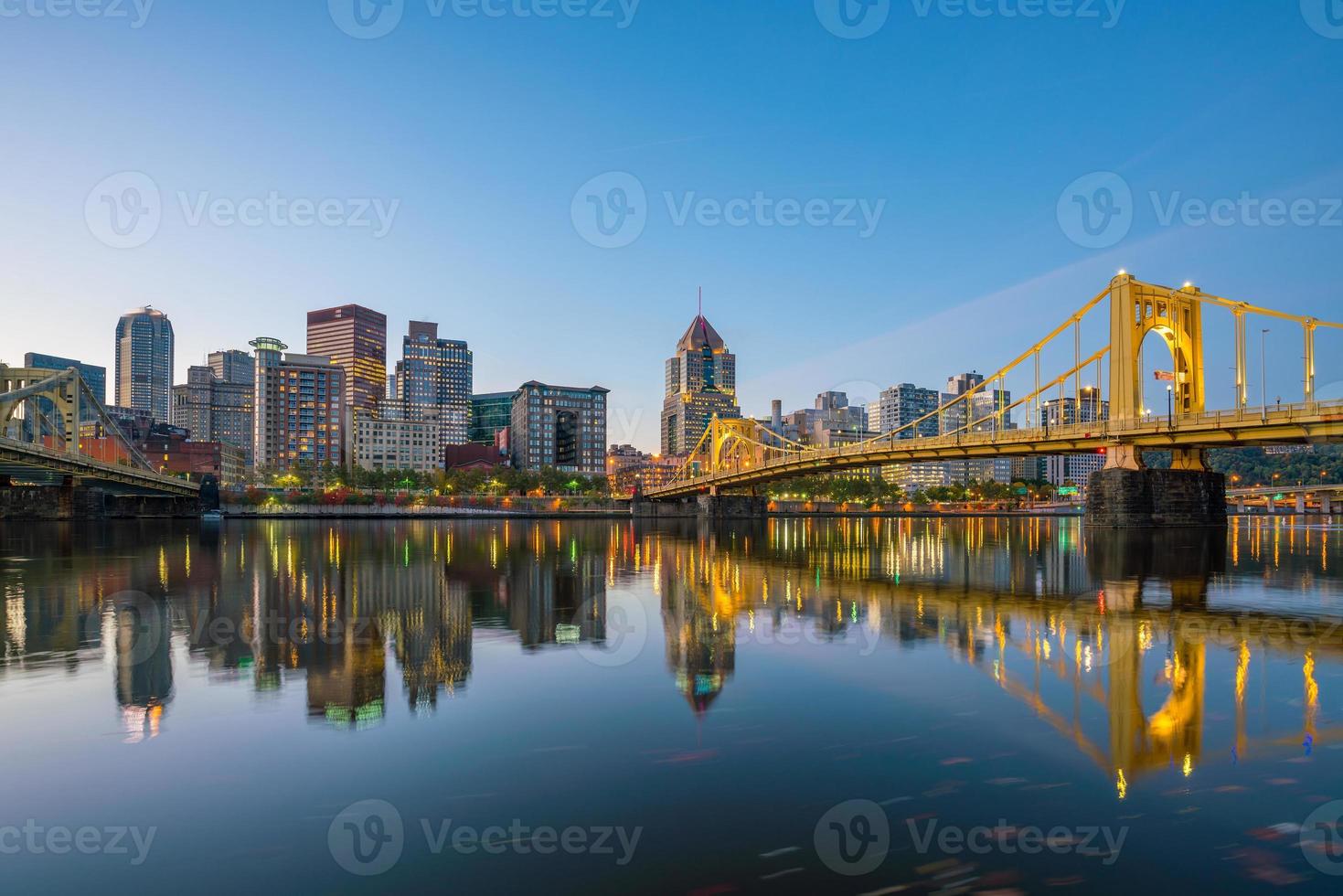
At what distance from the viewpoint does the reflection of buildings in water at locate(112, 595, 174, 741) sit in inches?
325

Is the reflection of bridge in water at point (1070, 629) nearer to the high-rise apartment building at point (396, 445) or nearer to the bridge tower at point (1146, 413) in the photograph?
the bridge tower at point (1146, 413)

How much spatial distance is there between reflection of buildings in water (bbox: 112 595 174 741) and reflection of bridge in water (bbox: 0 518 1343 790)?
0.05 metres

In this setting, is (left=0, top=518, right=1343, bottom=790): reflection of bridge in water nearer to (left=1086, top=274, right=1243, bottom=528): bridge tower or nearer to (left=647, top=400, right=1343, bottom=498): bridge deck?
(left=647, top=400, right=1343, bottom=498): bridge deck

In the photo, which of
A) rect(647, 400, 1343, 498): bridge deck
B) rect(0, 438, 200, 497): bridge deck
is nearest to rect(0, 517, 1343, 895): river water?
rect(647, 400, 1343, 498): bridge deck

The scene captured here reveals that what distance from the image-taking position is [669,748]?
7430 millimetres

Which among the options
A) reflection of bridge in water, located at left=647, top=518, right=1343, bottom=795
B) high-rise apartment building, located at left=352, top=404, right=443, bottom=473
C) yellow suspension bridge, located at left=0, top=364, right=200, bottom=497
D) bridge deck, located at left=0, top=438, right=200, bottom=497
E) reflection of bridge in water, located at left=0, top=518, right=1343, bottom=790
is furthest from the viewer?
high-rise apartment building, located at left=352, top=404, right=443, bottom=473

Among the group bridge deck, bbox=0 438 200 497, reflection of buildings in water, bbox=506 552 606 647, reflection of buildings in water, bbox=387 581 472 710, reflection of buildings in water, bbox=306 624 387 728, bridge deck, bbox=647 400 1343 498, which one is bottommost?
reflection of buildings in water, bbox=506 552 606 647

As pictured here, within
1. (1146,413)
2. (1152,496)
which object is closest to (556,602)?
(1152,496)

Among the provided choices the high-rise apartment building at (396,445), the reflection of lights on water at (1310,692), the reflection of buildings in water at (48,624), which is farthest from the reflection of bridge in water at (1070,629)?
the high-rise apartment building at (396,445)

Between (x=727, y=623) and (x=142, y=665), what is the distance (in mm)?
9988

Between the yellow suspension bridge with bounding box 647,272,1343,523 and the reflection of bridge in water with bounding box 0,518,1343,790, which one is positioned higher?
the yellow suspension bridge with bounding box 647,272,1343,523

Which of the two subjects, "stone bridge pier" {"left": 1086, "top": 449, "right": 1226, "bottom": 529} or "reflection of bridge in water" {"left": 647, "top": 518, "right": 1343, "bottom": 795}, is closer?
"reflection of bridge in water" {"left": 647, "top": 518, "right": 1343, "bottom": 795}

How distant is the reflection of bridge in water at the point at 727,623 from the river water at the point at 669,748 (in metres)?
0.09

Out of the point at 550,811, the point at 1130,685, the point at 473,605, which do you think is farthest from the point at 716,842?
the point at 473,605
